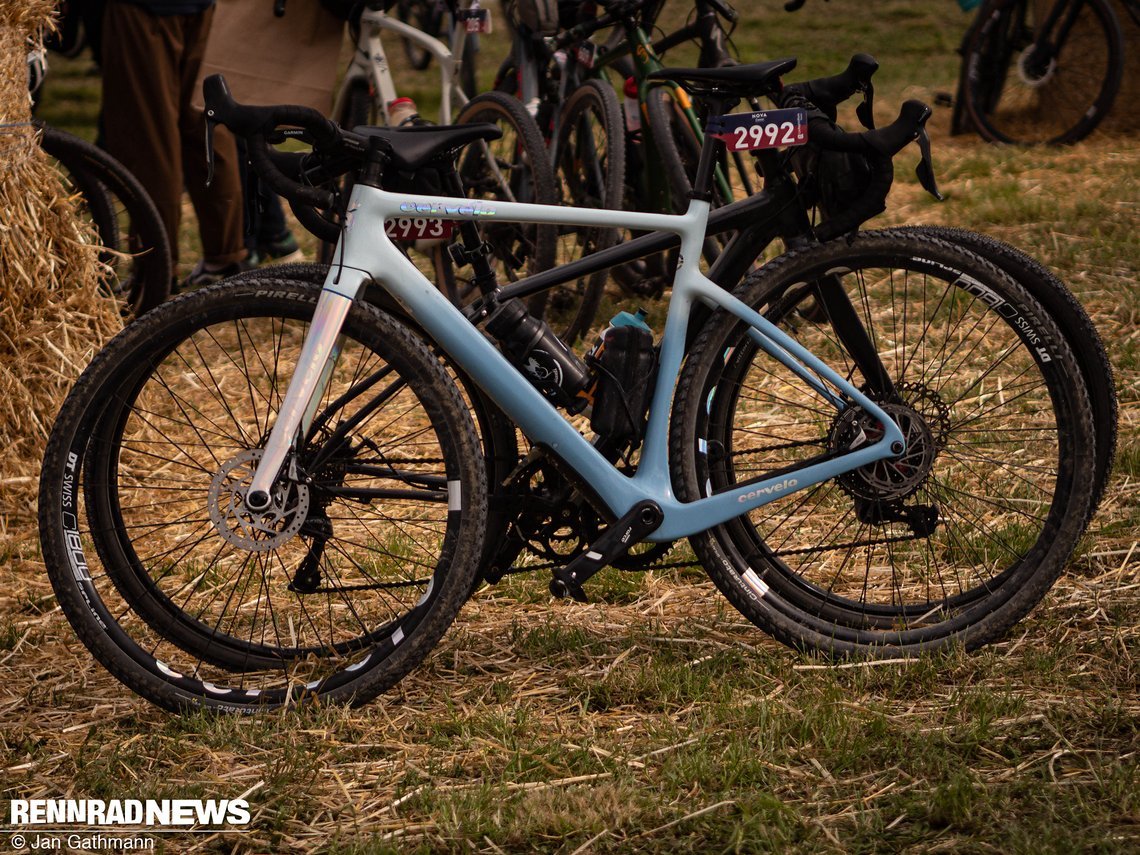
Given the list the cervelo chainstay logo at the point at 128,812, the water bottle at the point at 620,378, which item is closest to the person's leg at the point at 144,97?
the water bottle at the point at 620,378

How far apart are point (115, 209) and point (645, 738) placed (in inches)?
152

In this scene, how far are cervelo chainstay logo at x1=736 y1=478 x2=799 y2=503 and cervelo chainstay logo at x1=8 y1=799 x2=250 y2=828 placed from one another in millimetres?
1299

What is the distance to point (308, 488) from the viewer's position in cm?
314

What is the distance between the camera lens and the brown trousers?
20.0 ft

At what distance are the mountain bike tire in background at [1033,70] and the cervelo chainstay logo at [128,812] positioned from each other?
7.97 metres

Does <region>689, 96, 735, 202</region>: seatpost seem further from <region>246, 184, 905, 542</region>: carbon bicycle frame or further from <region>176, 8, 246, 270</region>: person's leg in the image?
<region>176, 8, 246, 270</region>: person's leg

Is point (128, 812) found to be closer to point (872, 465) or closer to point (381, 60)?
point (872, 465)

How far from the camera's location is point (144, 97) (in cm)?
618

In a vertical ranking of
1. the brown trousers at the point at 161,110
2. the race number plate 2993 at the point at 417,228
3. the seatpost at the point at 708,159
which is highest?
the brown trousers at the point at 161,110

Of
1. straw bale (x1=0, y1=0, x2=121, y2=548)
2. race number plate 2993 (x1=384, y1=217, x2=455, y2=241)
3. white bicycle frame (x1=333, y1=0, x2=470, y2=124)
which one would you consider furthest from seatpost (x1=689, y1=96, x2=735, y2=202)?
white bicycle frame (x1=333, y1=0, x2=470, y2=124)

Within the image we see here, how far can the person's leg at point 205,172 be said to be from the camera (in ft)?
20.6

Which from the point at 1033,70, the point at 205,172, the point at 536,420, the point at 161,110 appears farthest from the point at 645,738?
the point at 1033,70

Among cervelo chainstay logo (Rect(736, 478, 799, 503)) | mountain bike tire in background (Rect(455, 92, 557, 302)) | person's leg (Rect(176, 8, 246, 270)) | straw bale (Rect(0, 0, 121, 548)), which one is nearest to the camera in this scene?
cervelo chainstay logo (Rect(736, 478, 799, 503))

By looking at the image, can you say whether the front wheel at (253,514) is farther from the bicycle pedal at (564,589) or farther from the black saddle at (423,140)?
the black saddle at (423,140)
